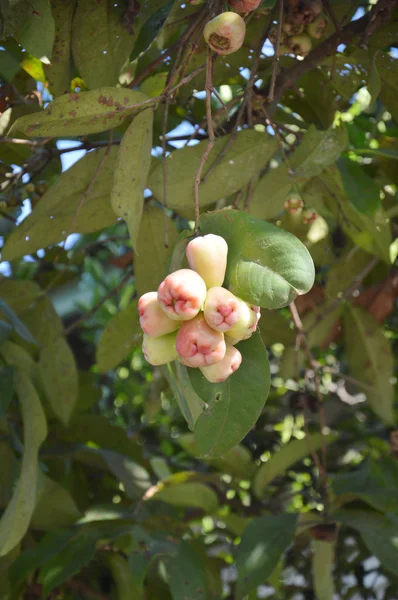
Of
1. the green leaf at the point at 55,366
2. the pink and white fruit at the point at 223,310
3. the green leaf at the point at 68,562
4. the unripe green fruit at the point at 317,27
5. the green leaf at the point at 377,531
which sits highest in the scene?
the pink and white fruit at the point at 223,310

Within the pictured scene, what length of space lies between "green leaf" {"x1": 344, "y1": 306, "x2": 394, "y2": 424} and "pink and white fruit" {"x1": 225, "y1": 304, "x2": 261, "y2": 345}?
89cm

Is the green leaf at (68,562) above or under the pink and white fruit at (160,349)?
under

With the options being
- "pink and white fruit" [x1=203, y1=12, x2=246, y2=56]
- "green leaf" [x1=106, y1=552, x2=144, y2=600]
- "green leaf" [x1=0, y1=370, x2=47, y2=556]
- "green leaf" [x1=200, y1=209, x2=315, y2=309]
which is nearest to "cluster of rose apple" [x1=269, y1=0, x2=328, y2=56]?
"pink and white fruit" [x1=203, y1=12, x2=246, y2=56]

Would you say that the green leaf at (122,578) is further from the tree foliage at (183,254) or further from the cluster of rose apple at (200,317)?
the cluster of rose apple at (200,317)

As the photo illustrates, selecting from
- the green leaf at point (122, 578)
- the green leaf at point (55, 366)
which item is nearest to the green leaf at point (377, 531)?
the green leaf at point (122, 578)

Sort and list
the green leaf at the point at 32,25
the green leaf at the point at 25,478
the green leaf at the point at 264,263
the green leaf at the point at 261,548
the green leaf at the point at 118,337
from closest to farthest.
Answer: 1. the green leaf at the point at 264,263
2. the green leaf at the point at 32,25
3. the green leaf at the point at 25,478
4. the green leaf at the point at 261,548
5. the green leaf at the point at 118,337

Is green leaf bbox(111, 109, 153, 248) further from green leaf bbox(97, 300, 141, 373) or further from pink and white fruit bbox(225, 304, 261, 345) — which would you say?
green leaf bbox(97, 300, 141, 373)

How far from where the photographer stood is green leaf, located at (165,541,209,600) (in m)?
1.23

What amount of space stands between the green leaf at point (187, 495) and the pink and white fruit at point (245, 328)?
820 mm

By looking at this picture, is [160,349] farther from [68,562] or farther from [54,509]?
[54,509]

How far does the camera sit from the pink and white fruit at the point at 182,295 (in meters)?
0.63

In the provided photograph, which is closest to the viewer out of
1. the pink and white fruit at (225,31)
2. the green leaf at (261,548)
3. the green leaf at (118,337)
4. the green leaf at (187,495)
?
the pink and white fruit at (225,31)

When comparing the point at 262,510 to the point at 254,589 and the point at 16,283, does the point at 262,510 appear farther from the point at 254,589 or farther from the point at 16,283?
the point at 16,283

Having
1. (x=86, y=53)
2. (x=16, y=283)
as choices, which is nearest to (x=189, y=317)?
(x=86, y=53)
